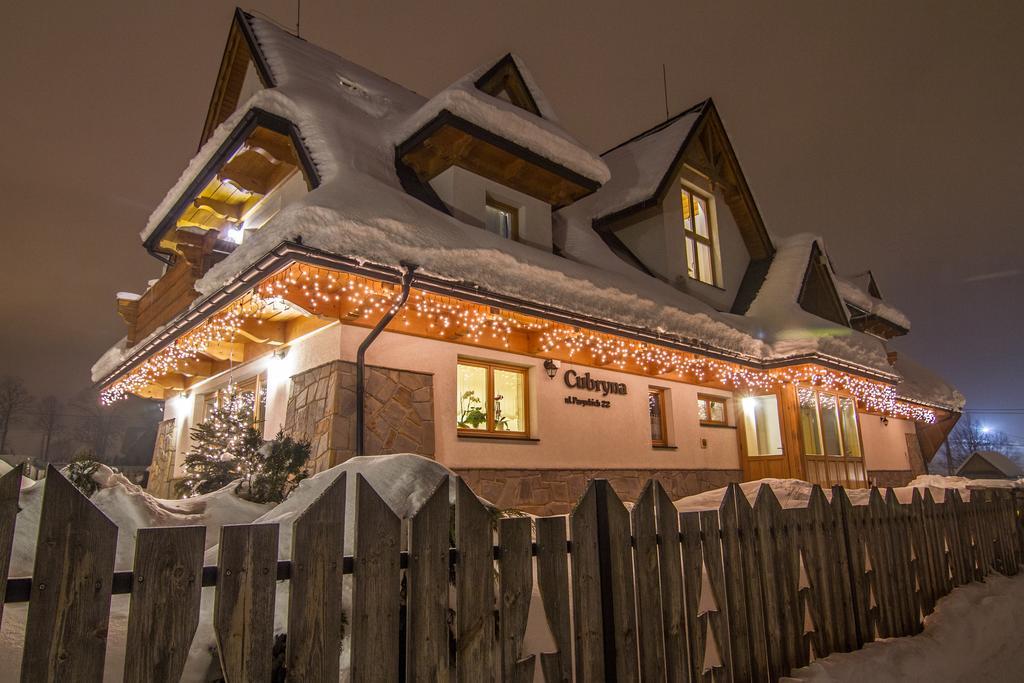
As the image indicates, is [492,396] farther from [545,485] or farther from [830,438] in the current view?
[830,438]

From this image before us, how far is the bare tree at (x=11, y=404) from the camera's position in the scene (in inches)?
2245

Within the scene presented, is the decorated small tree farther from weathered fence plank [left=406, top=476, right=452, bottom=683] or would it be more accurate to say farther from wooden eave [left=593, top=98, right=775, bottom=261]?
wooden eave [left=593, top=98, right=775, bottom=261]

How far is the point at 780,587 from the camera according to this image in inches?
165

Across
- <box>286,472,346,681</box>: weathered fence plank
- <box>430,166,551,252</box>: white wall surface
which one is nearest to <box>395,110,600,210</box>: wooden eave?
<box>430,166,551,252</box>: white wall surface

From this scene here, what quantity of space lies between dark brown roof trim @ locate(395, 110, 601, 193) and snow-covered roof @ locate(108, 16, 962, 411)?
140 mm

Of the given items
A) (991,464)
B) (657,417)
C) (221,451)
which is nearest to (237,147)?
(221,451)

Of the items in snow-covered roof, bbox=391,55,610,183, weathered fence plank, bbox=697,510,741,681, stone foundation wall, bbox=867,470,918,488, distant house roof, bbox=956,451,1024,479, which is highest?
snow-covered roof, bbox=391,55,610,183

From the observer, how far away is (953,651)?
188 inches

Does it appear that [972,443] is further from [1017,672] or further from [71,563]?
[71,563]

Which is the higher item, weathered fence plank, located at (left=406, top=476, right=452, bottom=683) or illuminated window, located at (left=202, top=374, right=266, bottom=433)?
illuminated window, located at (left=202, top=374, right=266, bottom=433)

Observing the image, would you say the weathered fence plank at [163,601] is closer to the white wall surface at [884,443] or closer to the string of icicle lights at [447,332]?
the string of icicle lights at [447,332]

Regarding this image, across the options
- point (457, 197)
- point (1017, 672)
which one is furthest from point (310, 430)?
point (1017, 672)

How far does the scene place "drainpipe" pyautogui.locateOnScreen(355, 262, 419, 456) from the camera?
7.21 metres

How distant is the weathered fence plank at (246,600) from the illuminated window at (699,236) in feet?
45.3
